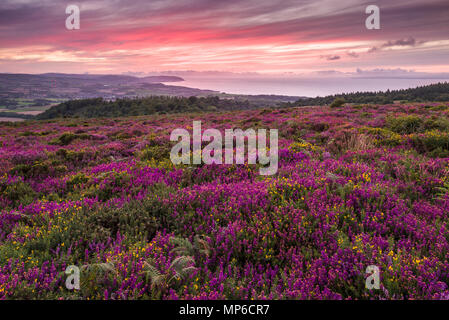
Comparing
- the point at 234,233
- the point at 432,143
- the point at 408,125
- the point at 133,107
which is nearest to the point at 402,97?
the point at 408,125

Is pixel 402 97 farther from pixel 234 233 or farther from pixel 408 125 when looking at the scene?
pixel 234 233

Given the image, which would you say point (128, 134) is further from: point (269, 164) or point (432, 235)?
point (432, 235)

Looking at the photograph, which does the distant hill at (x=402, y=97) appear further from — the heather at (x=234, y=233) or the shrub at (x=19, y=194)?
the shrub at (x=19, y=194)

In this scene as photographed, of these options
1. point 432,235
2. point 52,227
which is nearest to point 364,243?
point 432,235

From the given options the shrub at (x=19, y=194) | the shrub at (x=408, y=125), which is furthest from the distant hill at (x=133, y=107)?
the shrub at (x=19, y=194)

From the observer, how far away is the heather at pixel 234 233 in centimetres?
305

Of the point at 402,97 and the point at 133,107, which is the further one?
the point at 133,107

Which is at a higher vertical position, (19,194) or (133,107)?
(133,107)

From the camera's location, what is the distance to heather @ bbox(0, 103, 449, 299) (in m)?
→ 3.05

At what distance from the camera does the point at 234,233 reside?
4105mm

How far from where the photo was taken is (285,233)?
4.03 meters
